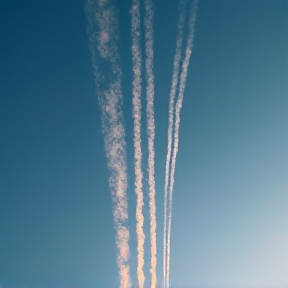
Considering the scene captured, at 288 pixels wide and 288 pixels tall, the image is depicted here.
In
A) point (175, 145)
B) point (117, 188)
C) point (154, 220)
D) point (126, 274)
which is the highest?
point (175, 145)

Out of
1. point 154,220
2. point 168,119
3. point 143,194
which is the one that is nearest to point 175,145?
point 168,119

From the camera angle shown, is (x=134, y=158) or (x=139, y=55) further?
(x=134, y=158)

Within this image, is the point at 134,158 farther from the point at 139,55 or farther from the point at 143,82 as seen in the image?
the point at 139,55

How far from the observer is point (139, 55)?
904 centimetres

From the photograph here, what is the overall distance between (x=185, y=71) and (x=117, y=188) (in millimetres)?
4794

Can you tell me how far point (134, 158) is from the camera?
1045cm

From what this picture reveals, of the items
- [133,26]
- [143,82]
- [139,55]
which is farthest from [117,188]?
[133,26]

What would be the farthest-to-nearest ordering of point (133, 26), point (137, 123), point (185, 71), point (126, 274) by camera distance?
point (126, 274) → point (137, 123) → point (185, 71) → point (133, 26)

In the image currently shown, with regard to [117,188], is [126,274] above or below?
below

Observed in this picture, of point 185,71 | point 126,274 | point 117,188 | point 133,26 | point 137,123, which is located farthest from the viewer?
point 126,274

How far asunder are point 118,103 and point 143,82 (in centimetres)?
106

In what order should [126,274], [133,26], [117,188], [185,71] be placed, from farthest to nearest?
1. [126,274]
2. [117,188]
3. [185,71]
4. [133,26]

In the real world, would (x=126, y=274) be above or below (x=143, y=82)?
below

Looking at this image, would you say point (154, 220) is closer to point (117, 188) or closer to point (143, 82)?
point (117, 188)
